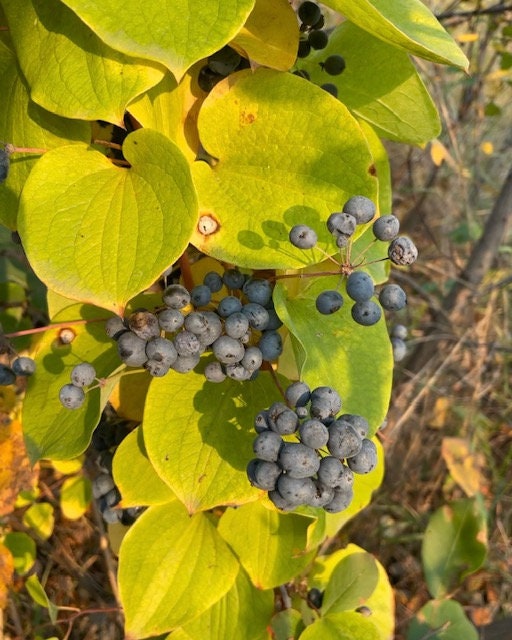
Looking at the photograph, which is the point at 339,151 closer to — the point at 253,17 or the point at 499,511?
the point at 253,17

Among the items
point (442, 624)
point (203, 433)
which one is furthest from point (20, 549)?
point (442, 624)

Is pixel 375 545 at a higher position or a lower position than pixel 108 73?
lower

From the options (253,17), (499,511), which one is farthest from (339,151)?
(499,511)

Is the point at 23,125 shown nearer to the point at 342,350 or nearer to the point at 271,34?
the point at 271,34

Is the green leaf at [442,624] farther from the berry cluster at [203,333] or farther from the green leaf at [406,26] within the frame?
the green leaf at [406,26]

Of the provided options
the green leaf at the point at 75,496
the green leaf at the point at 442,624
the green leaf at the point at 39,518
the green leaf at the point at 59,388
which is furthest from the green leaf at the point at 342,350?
the green leaf at the point at 39,518

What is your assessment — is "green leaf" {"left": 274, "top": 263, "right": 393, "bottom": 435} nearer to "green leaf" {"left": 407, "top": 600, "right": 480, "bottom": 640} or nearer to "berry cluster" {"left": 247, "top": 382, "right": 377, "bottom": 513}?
"berry cluster" {"left": 247, "top": 382, "right": 377, "bottom": 513}
